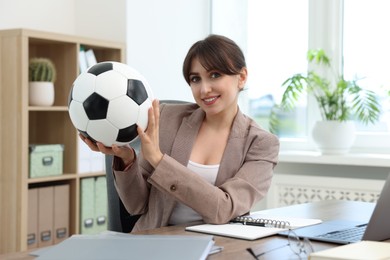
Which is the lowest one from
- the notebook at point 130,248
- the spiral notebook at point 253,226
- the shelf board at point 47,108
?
the spiral notebook at point 253,226

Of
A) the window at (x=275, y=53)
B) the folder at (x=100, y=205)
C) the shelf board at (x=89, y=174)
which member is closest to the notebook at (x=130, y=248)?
the shelf board at (x=89, y=174)

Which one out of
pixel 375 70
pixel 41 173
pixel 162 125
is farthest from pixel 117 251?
pixel 375 70

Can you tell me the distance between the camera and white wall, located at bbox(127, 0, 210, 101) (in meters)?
3.64

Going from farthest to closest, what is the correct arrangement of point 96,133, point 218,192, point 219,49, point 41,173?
point 41,173
point 219,49
point 218,192
point 96,133

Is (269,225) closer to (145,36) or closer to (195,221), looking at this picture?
(195,221)

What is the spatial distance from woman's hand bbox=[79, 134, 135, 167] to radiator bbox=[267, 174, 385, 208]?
1806 millimetres

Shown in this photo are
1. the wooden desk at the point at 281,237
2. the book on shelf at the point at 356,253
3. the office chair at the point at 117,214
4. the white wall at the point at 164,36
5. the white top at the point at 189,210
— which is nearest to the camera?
the book on shelf at the point at 356,253

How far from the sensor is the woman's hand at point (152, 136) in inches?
63.3

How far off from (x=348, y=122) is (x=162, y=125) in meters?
1.68

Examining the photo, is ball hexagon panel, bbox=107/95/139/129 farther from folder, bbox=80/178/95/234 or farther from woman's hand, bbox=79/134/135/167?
folder, bbox=80/178/95/234

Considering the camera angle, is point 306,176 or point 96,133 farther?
point 306,176

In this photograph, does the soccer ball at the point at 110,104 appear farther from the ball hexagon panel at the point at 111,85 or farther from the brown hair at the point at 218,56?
the brown hair at the point at 218,56

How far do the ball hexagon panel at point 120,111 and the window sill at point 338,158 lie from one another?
194cm

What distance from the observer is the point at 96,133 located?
1577mm
